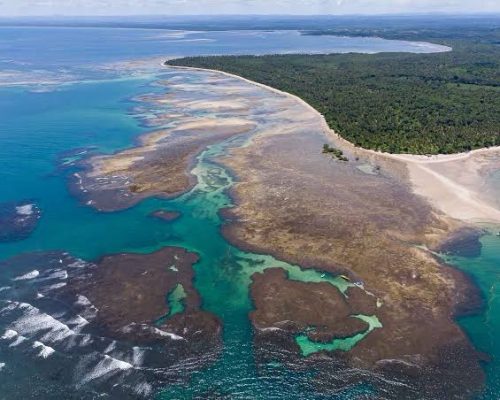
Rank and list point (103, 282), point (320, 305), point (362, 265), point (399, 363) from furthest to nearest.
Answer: point (362, 265) < point (103, 282) < point (320, 305) < point (399, 363)

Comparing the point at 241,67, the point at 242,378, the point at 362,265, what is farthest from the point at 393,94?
the point at 242,378

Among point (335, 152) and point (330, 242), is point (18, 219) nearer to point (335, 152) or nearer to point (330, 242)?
point (330, 242)

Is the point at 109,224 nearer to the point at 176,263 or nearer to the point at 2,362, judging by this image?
the point at 176,263

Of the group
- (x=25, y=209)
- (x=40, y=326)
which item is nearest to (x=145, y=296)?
(x=40, y=326)

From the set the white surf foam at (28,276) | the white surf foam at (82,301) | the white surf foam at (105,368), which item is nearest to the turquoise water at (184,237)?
the white surf foam at (28,276)

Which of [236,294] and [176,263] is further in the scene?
[176,263]

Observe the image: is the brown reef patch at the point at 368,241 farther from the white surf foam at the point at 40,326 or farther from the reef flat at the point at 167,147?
the white surf foam at the point at 40,326
